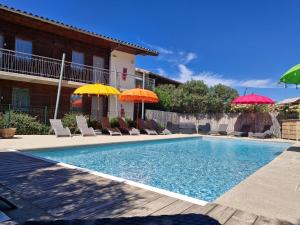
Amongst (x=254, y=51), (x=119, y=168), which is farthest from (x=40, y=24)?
(x=254, y=51)

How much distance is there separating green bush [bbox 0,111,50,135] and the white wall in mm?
6442

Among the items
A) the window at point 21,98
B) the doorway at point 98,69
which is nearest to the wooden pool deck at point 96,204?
the window at point 21,98

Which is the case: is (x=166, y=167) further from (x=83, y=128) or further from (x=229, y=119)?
(x=229, y=119)

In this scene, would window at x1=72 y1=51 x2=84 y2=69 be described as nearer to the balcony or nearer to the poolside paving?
the balcony

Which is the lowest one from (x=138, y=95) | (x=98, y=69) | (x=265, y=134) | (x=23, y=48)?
(x=265, y=134)

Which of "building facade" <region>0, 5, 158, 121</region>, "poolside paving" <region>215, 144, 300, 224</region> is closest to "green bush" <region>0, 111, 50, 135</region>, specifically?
"building facade" <region>0, 5, 158, 121</region>

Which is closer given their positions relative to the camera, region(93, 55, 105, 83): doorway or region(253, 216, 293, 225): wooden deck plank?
region(253, 216, 293, 225): wooden deck plank

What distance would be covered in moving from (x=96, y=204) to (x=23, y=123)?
11437 millimetres

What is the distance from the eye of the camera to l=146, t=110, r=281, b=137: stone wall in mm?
20062

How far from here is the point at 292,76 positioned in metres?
9.66

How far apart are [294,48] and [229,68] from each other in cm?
922

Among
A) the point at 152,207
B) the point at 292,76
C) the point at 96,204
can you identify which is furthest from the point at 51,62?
the point at 152,207

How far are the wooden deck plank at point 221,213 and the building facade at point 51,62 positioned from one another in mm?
13829

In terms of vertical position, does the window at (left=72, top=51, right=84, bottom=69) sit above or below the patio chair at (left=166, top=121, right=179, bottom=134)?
above
